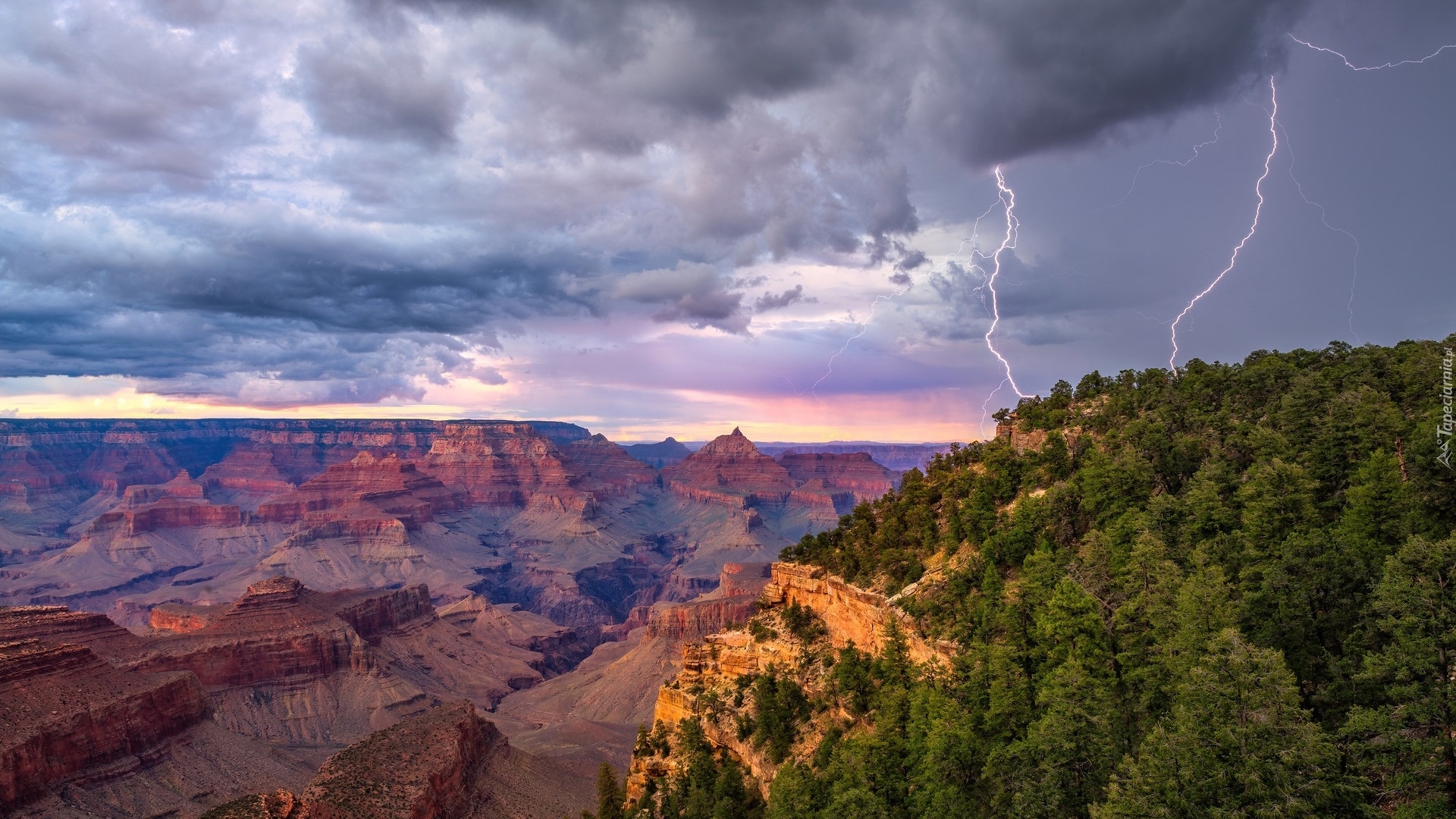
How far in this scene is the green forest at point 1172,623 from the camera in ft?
74.6

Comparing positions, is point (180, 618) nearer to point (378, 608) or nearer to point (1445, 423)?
point (378, 608)

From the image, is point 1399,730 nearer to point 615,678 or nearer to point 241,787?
point 241,787

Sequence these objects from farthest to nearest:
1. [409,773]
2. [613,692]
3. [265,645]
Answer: [613,692] → [265,645] → [409,773]

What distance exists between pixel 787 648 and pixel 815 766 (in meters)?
10.4

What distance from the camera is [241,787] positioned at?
8931 centimetres

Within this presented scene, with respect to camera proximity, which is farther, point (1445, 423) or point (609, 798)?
point (609, 798)

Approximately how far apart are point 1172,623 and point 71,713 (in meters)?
110

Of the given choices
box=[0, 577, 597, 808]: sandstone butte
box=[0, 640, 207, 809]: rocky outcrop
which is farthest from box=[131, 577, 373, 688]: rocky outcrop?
box=[0, 640, 207, 809]: rocky outcrop

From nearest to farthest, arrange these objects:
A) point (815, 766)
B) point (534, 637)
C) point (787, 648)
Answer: point (815, 766), point (787, 648), point (534, 637)

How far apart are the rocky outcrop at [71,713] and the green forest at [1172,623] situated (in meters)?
66.2

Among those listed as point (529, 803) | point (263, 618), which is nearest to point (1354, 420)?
point (529, 803)

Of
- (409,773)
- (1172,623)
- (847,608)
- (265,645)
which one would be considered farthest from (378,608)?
(1172,623)

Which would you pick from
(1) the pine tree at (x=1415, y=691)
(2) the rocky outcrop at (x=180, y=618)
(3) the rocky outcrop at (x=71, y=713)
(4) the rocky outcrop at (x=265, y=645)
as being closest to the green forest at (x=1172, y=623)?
(1) the pine tree at (x=1415, y=691)

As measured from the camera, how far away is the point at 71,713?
8606cm
